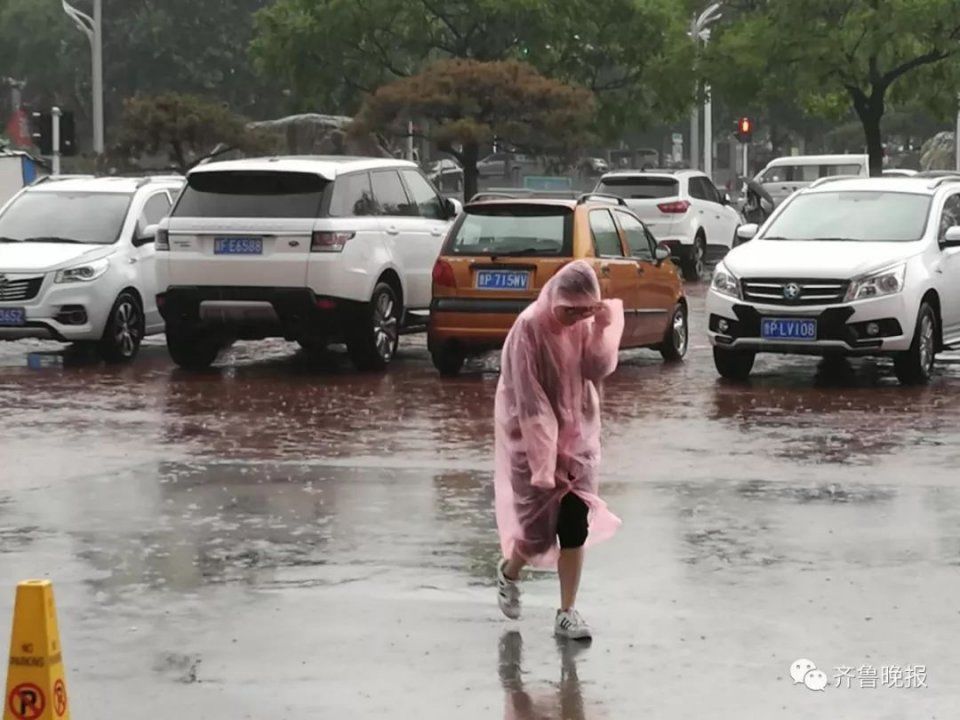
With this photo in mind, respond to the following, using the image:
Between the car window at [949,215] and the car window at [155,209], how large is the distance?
7231mm

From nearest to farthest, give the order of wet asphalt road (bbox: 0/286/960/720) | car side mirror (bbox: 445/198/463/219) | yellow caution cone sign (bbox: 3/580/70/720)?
yellow caution cone sign (bbox: 3/580/70/720), wet asphalt road (bbox: 0/286/960/720), car side mirror (bbox: 445/198/463/219)

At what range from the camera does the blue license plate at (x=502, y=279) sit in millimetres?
17812

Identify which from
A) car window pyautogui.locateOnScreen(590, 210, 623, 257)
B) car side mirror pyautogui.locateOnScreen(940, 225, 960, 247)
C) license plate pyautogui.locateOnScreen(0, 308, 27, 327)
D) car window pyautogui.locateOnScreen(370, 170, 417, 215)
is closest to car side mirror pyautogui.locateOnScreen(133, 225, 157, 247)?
license plate pyautogui.locateOnScreen(0, 308, 27, 327)

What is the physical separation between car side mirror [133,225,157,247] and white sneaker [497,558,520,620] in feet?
40.7

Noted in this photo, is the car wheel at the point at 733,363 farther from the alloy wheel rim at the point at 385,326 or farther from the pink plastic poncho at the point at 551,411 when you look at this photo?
the pink plastic poncho at the point at 551,411

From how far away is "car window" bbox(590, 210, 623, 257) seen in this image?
18391mm

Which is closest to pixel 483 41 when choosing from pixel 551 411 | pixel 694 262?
pixel 694 262

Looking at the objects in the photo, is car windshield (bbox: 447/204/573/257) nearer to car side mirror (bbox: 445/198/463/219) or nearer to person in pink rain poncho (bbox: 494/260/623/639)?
car side mirror (bbox: 445/198/463/219)

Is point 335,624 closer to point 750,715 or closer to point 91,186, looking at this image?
point 750,715

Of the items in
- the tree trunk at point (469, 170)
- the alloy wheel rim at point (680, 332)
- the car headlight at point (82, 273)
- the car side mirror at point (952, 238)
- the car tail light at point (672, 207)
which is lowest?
the alloy wheel rim at point (680, 332)

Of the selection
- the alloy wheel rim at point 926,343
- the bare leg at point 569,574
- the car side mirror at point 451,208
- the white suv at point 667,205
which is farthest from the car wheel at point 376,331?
the white suv at point 667,205

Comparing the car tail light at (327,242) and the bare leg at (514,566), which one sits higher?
the car tail light at (327,242)

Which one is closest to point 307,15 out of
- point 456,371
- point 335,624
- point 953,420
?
point 456,371

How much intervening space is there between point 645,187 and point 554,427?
25.8m
